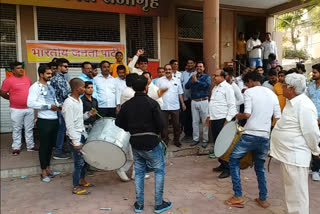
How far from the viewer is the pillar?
6.49m

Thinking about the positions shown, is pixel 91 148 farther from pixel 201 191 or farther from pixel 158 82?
pixel 158 82

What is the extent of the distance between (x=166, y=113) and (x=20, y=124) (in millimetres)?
3025

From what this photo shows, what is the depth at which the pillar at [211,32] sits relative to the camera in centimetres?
649

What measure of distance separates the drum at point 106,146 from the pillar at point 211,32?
3488 millimetres

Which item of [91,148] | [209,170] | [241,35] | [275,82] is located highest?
[241,35]

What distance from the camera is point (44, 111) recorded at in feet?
14.5

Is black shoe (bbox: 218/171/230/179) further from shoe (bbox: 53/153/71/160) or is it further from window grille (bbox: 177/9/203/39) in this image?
window grille (bbox: 177/9/203/39)

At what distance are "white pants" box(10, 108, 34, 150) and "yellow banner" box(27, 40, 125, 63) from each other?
229 cm

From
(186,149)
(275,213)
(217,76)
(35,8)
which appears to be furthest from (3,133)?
(275,213)

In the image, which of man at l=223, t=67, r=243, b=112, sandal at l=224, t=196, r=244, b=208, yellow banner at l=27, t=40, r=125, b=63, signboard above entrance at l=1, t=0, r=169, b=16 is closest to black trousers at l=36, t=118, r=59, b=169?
sandal at l=224, t=196, r=244, b=208

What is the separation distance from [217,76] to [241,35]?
6409 millimetres

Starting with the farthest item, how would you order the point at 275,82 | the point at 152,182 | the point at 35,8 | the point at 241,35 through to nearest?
the point at 241,35 < the point at 35,8 < the point at 275,82 < the point at 152,182

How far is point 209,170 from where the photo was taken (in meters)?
5.14

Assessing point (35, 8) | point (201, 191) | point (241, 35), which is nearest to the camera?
point (201, 191)
